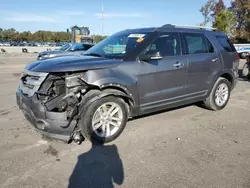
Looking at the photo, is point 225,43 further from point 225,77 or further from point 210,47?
point 225,77

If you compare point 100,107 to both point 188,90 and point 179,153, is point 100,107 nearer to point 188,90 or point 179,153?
point 179,153

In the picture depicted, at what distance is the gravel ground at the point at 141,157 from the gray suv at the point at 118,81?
0.34 meters

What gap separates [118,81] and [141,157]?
125 centimetres

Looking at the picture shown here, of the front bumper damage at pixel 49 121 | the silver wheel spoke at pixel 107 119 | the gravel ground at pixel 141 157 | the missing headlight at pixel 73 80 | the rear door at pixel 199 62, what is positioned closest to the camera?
the gravel ground at pixel 141 157

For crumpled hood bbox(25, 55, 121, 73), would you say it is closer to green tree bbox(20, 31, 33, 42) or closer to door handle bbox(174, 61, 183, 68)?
door handle bbox(174, 61, 183, 68)

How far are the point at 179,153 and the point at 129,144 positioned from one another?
2.66ft

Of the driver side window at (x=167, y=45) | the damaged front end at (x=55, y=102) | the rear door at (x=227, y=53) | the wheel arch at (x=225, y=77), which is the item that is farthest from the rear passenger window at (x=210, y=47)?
the damaged front end at (x=55, y=102)

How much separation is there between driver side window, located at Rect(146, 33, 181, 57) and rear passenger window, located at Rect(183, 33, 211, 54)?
0.85ft

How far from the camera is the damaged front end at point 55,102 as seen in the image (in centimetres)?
351

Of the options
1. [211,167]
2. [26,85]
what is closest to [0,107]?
[26,85]

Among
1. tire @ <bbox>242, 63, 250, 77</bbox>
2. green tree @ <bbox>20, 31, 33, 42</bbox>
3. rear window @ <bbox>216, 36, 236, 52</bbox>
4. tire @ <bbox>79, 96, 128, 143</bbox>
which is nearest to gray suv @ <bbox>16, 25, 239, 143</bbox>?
tire @ <bbox>79, 96, 128, 143</bbox>

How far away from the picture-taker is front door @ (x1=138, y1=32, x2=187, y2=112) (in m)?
4.29

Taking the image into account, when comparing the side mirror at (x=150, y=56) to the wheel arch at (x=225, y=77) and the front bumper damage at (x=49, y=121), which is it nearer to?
the front bumper damage at (x=49, y=121)

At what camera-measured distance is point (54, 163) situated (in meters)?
3.31
